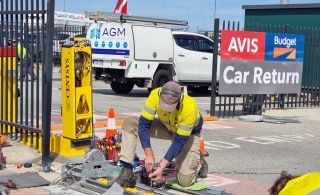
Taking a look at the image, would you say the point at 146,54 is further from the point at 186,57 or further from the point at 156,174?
the point at 156,174

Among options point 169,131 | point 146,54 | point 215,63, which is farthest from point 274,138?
point 146,54

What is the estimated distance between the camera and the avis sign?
1244cm

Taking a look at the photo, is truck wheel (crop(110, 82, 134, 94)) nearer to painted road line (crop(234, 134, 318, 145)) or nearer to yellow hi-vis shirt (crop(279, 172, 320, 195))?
painted road line (crop(234, 134, 318, 145))

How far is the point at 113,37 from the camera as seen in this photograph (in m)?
16.5

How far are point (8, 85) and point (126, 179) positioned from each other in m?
→ 3.10

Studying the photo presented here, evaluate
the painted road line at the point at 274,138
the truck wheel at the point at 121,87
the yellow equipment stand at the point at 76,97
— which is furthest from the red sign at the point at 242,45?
the truck wheel at the point at 121,87

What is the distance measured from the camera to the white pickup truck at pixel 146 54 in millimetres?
16203

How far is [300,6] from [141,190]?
15.2 metres

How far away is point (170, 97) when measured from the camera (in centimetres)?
568

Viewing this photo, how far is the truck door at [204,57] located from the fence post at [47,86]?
11393 mm

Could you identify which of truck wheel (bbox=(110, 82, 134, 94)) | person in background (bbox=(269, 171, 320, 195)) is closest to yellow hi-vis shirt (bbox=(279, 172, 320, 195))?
person in background (bbox=(269, 171, 320, 195))

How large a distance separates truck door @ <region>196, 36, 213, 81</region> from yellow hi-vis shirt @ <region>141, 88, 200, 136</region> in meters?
12.0

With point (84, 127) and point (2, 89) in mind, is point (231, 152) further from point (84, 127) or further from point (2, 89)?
point (2, 89)

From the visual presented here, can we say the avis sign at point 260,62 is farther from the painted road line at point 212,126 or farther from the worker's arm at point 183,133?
the worker's arm at point 183,133
